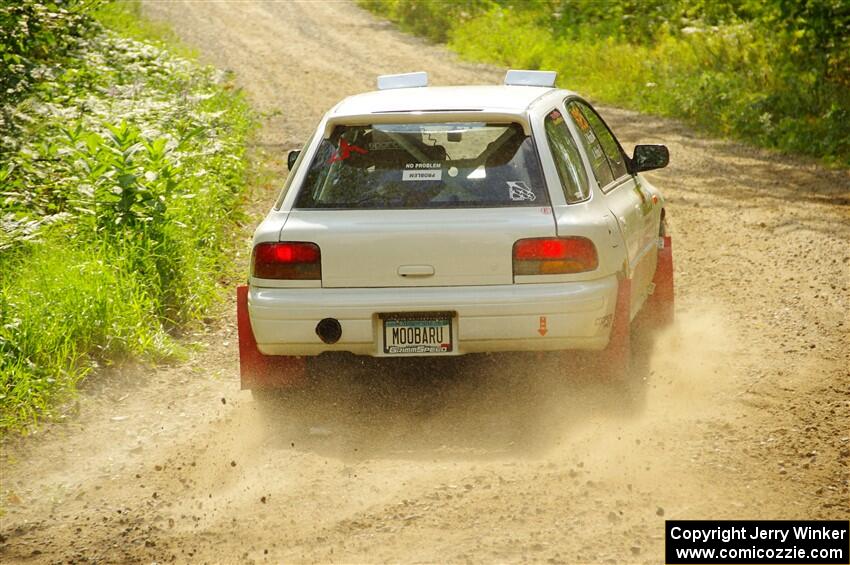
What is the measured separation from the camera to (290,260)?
6.39 m

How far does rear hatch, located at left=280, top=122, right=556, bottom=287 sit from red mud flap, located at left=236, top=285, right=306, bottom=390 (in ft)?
2.16

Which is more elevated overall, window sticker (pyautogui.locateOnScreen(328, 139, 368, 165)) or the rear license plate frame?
window sticker (pyautogui.locateOnScreen(328, 139, 368, 165))

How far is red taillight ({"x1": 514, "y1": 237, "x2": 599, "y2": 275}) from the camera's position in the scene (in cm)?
625

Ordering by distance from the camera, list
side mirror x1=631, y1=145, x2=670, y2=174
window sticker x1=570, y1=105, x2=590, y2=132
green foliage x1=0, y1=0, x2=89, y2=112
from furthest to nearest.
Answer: green foliage x1=0, y1=0, x2=89, y2=112 → side mirror x1=631, y1=145, x2=670, y2=174 → window sticker x1=570, y1=105, x2=590, y2=132

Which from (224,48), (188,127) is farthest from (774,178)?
(224,48)

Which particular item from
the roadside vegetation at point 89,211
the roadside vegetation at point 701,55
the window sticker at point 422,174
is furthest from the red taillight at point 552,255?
the roadside vegetation at point 701,55

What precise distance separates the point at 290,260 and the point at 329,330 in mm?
392

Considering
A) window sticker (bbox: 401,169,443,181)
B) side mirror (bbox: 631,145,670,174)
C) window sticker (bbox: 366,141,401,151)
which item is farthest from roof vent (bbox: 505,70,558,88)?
window sticker (bbox: 401,169,443,181)

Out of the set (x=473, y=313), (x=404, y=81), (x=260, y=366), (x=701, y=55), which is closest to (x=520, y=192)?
(x=473, y=313)

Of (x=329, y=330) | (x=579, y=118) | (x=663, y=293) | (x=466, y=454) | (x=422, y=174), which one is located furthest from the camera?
(x=663, y=293)

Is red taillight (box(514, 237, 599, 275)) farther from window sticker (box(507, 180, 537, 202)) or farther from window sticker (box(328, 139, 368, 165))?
window sticker (box(328, 139, 368, 165))

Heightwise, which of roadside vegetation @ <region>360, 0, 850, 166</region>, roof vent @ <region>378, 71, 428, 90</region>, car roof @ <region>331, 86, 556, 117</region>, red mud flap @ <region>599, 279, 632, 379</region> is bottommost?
roadside vegetation @ <region>360, 0, 850, 166</region>

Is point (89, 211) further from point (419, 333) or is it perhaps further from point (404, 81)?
point (419, 333)

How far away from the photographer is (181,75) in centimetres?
1573
